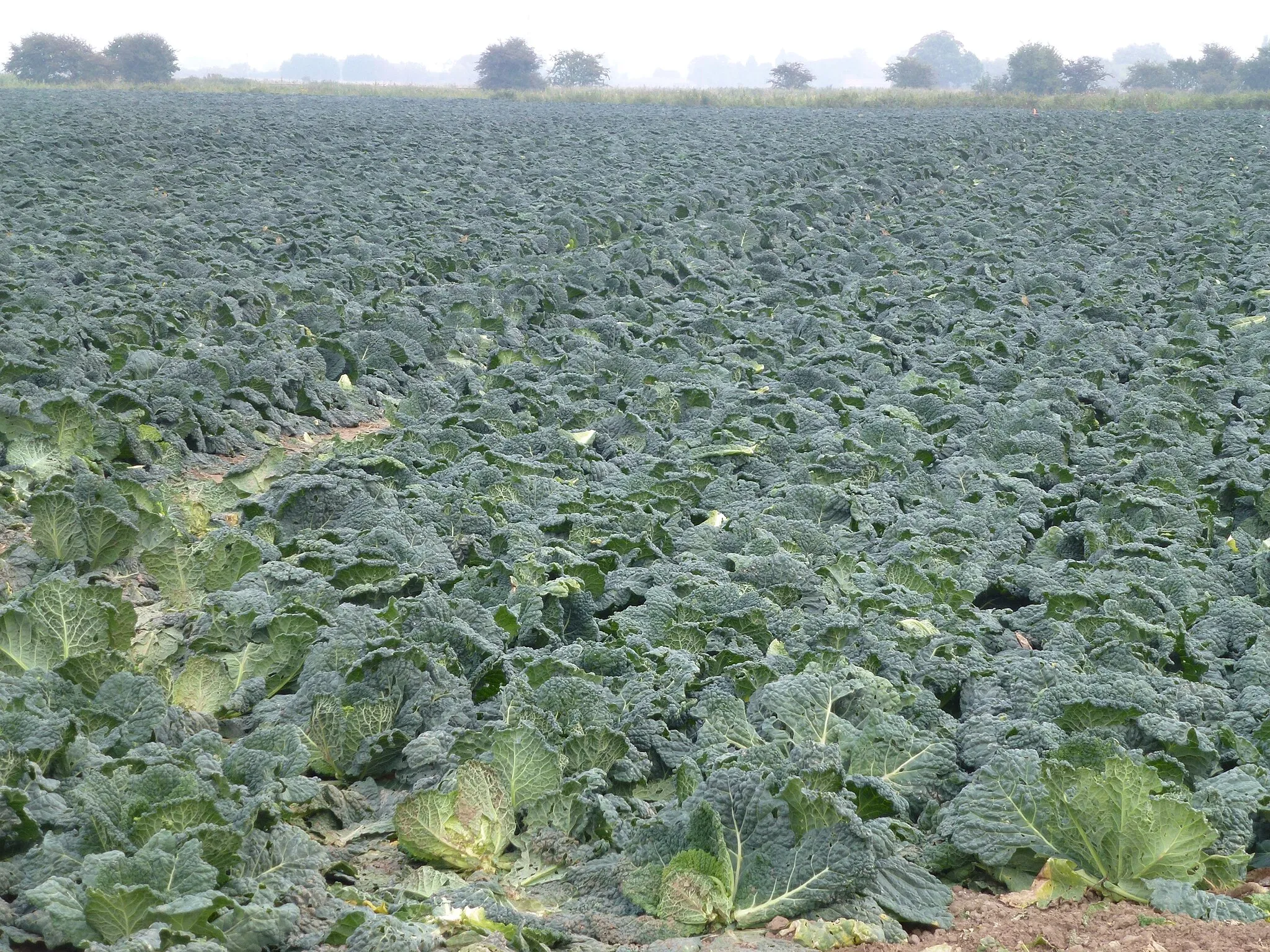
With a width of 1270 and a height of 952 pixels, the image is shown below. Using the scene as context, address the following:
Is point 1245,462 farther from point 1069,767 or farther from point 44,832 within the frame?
point 44,832

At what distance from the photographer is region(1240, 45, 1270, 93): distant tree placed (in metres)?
73.6

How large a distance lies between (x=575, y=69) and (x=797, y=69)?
66.7 feet

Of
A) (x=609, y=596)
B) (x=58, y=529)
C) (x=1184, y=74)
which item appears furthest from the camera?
(x=1184, y=74)

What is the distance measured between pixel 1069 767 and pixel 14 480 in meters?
5.31

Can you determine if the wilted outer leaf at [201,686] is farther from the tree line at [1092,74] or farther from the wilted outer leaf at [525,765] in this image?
the tree line at [1092,74]

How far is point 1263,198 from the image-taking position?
1702 centimetres

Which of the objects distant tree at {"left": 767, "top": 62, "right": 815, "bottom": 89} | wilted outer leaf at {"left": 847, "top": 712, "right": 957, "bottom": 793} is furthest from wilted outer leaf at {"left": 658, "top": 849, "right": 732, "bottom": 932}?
distant tree at {"left": 767, "top": 62, "right": 815, "bottom": 89}

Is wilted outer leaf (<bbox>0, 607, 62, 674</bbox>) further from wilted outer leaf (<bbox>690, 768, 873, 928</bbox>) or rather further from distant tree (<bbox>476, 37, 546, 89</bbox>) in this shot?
distant tree (<bbox>476, 37, 546, 89</bbox>)

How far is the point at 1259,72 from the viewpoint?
74062mm

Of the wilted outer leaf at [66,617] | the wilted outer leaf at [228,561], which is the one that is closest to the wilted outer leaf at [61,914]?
the wilted outer leaf at [66,617]

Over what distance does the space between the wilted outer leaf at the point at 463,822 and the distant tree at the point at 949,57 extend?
167606mm

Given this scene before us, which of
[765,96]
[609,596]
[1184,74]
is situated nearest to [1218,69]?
[1184,74]

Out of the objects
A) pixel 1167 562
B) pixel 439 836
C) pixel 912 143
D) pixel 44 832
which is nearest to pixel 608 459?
pixel 1167 562

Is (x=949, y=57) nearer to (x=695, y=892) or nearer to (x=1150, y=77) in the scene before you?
(x=1150, y=77)
